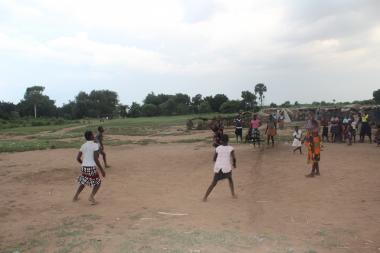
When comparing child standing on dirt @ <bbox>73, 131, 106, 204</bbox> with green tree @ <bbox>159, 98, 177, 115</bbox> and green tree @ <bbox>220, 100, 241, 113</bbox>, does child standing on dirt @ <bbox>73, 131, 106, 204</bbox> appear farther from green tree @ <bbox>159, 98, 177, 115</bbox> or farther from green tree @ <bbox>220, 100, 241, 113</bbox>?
green tree @ <bbox>159, 98, 177, 115</bbox>

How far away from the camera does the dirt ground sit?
605 cm

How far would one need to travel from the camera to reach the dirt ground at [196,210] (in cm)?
605

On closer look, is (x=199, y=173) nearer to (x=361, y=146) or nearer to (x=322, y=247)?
(x=322, y=247)

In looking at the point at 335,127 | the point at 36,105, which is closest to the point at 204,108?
the point at 36,105

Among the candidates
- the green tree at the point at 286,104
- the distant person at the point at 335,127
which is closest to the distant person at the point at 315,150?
the distant person at the point at 335,127

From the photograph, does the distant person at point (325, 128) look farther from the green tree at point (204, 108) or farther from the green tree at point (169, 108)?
the green tree at point (169, 108)

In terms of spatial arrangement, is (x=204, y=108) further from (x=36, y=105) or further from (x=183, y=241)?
(x=183, y=241)

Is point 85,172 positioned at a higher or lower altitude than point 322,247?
higher

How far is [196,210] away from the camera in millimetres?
8008

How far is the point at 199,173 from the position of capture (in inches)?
502

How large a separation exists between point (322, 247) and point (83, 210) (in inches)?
182

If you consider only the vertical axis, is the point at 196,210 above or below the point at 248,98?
below

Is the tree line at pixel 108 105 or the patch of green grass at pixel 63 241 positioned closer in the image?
the patch of green grass at pixel 63 241

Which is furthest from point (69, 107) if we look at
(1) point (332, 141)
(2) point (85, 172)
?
(2) point (85, 172)
